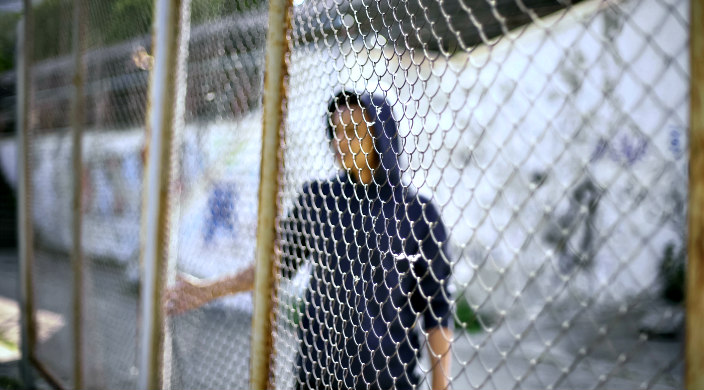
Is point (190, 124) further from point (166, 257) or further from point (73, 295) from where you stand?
point (73, 295)

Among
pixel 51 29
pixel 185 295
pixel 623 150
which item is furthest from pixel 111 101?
pixel 623 150

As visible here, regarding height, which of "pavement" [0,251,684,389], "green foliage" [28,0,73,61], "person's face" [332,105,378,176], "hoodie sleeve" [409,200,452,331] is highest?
"green foliage" [28,0,73,61]

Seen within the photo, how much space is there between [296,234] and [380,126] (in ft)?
1.32

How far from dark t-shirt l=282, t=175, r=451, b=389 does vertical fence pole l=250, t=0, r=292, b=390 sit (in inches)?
3.0

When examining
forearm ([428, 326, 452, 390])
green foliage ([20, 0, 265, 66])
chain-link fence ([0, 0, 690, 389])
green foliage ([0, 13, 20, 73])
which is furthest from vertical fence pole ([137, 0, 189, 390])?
green foliage ([0, 13, 20, 73])

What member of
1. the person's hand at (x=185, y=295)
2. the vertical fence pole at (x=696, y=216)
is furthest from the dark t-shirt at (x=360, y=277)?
the vertical fence pole at (x=696, y=216)

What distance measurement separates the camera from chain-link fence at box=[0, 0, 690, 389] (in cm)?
98

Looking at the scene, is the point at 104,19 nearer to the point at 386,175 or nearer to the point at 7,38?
the point at 386,175

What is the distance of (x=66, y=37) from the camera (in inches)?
137

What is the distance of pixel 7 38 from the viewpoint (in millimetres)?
4992

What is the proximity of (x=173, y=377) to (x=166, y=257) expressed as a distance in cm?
51

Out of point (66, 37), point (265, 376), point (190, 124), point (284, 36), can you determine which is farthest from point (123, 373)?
point (284, 36)

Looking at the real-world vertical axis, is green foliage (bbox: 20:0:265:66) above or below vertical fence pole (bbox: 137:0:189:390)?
above

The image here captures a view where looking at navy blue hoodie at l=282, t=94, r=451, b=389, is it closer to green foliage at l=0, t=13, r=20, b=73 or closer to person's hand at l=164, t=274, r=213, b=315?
person's hand at l=164, t=274, r=213, b=315
